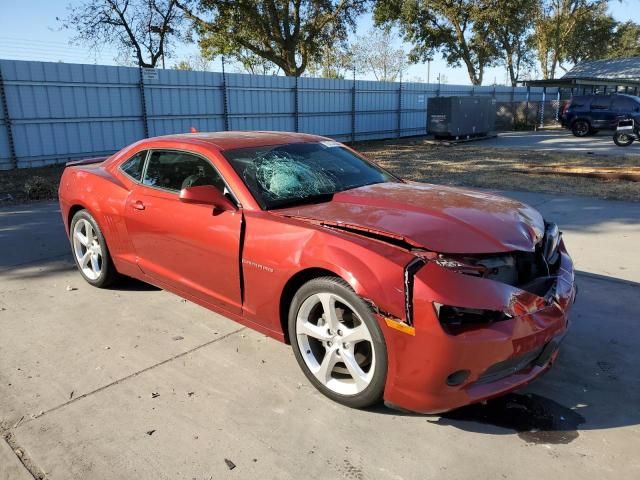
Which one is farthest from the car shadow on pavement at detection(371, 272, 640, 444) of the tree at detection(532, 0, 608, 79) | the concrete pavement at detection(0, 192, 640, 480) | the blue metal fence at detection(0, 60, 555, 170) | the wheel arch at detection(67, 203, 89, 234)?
the tree at detection(532, 0, 608, 79)

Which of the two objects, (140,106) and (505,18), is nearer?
(140,106)

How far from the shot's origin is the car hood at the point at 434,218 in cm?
276

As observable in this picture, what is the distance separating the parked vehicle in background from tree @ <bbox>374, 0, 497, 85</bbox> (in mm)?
20141

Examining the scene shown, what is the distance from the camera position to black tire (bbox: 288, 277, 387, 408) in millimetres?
2617

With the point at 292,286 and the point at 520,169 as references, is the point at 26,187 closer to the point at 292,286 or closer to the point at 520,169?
the point at 292,286

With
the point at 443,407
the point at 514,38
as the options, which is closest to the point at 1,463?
the point at 443,407

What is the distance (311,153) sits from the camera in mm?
→ 4016

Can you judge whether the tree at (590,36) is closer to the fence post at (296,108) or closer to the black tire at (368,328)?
the fence post at (296,108)

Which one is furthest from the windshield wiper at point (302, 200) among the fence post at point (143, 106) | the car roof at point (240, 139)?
the fence post at point (143, 106)

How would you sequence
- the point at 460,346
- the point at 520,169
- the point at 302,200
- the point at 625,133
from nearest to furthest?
the point at 460,346, the point at 302,200, the point at 520,169, the point at 625,133

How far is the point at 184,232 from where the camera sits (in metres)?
3.69

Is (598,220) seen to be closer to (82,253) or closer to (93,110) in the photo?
(82,253)

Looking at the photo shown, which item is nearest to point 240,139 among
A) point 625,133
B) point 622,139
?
point 625,133

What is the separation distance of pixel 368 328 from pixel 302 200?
1157 mm
